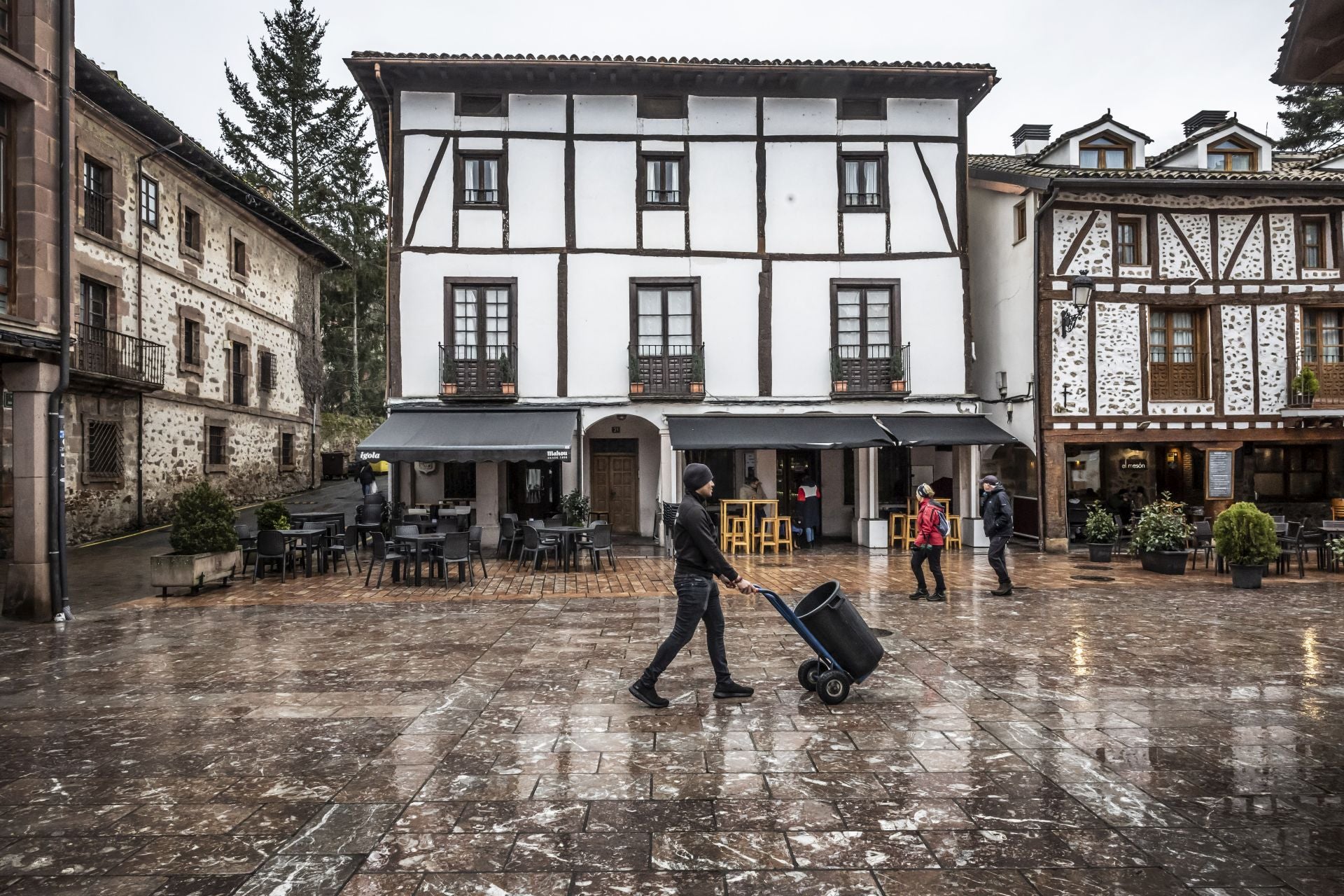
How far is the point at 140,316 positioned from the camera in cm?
1888

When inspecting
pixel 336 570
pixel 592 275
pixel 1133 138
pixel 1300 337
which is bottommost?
pixel 336 570

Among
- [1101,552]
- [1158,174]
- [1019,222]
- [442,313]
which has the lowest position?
[1101,552]

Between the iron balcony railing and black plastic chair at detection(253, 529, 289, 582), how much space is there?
7.35 m

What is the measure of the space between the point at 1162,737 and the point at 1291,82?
382cm

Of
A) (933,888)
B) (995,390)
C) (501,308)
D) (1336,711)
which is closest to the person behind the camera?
(933,888)

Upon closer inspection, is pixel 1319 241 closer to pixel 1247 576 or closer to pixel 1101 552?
pixel 1101 552

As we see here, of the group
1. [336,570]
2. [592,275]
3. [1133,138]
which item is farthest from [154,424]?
[1133,138]

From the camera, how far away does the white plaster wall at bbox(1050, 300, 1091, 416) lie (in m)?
17.0

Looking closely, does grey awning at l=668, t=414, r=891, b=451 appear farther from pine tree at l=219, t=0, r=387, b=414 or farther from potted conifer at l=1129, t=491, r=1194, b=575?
pine tree at l=219, t=0, r=387, b=414

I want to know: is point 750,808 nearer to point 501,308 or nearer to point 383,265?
point 501,308

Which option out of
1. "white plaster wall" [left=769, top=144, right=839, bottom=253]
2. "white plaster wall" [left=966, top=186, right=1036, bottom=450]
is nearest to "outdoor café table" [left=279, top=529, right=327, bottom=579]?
"white plaster wall" [left=769, top=144, right=839, bottom=253]

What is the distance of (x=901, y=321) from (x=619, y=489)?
7.55m

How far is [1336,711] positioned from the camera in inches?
222

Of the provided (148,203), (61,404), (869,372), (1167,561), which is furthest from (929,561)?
(148,203)
